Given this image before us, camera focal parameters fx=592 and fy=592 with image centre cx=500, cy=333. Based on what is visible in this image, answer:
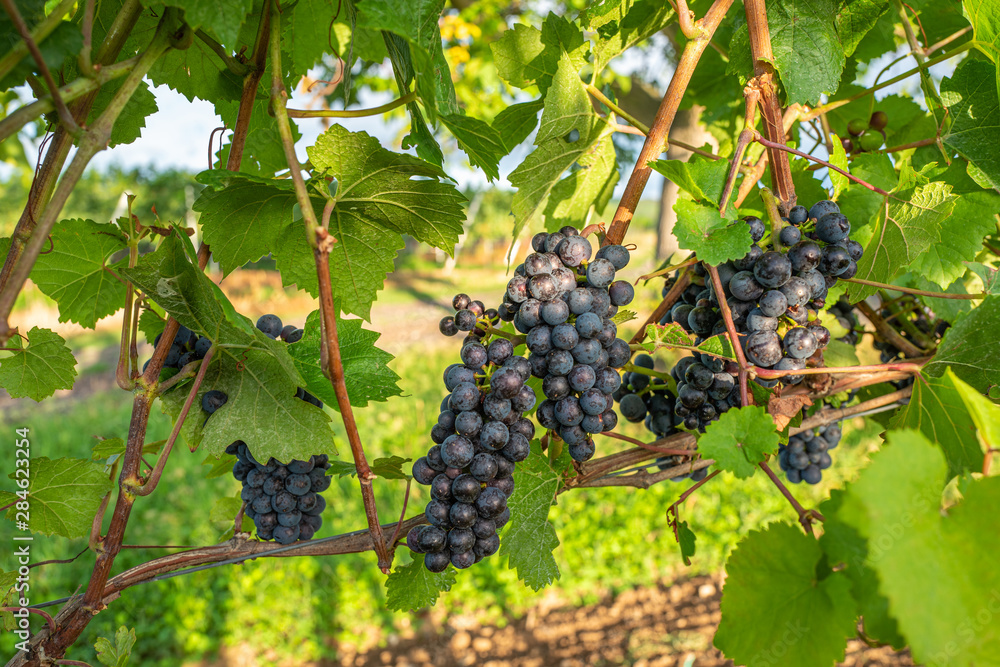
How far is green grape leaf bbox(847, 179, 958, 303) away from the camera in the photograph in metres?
0.82

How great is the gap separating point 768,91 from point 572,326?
439mm

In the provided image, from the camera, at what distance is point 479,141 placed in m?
0.78

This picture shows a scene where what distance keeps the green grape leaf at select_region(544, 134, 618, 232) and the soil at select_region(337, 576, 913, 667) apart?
2.72 metres

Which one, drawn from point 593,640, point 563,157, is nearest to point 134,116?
point 563,157

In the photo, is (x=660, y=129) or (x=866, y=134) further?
(x=866, y=134)

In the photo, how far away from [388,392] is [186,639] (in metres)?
3.12

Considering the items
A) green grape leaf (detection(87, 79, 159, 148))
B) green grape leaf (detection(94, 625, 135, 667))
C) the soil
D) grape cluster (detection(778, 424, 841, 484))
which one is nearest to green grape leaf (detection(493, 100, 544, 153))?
green grape leaf (detection(87, 79, 159, 148))

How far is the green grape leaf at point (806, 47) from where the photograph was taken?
2.61ft

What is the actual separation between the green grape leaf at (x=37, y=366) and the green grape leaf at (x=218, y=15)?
555mm

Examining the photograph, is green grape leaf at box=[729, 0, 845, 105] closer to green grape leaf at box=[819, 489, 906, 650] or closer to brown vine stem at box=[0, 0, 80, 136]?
green grape leaf at box=[819, 489, 906, 650]

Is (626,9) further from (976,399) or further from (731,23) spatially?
(976,399)

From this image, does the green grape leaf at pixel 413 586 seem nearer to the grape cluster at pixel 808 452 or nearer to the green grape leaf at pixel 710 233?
the green grape leaf at pixel 710 233

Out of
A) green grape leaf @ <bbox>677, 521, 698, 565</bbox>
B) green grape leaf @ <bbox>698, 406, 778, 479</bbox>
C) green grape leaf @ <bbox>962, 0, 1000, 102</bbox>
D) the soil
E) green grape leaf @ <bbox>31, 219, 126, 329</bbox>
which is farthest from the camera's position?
the soil

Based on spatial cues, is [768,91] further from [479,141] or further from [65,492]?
[65,492]
